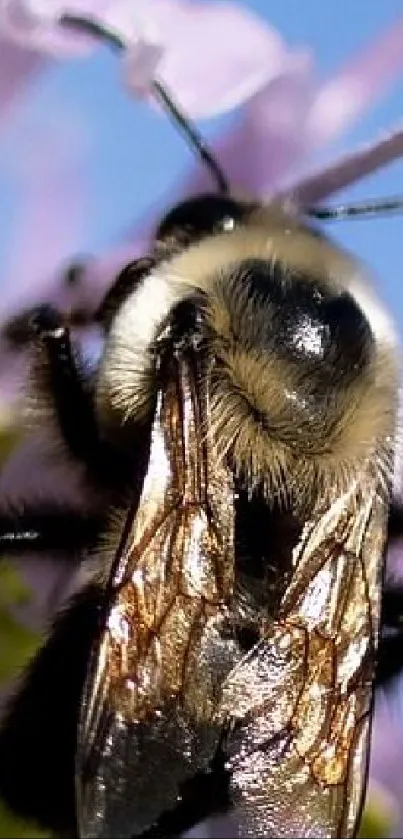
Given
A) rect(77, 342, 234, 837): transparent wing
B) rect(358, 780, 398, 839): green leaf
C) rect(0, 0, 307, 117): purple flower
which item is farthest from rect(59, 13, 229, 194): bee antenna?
rect(358, 780, 398, 839): green leaf

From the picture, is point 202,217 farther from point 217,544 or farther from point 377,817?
point 377,817

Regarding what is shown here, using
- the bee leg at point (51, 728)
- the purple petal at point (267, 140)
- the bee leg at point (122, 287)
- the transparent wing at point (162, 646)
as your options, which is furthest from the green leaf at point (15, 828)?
the purple petal at point (267, 140)

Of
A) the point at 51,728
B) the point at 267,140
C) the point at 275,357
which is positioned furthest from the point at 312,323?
the point at 51,728

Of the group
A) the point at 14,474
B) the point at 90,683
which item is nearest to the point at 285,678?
the point at 90,683

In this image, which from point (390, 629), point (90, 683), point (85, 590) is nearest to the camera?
point (90, 683)

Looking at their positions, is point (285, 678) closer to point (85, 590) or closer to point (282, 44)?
point (85, 590)
